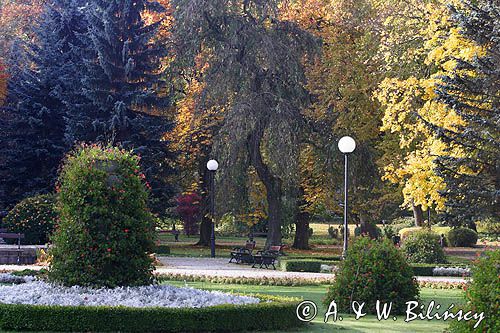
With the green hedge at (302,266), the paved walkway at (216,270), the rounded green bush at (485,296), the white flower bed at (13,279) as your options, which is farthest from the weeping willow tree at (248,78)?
the rounded green bush at (485,296)

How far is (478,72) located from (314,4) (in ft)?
41.4

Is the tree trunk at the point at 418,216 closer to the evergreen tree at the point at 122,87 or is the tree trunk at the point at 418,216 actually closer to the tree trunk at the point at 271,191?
the tree trunk at the point at 271,191

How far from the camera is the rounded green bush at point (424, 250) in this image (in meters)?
26.1

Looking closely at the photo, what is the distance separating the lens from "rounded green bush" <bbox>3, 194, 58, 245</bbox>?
1130 inches

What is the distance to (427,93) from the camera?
86.7ft

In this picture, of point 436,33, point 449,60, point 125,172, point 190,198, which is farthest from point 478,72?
point 190,198

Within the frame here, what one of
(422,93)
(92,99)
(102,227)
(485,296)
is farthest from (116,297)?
(92,99)

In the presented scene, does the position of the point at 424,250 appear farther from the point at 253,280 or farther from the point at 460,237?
the point at 460,237

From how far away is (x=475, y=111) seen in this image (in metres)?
25.2

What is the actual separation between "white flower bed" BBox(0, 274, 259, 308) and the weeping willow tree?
16.7 m

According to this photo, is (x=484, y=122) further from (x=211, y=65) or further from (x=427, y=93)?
(x=211, y=65)

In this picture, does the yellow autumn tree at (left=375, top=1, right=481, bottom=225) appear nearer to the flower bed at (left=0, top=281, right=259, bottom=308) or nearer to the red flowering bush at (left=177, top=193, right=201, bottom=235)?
the red flowering bush at (left=177, top=193, right=201, bottom=235)

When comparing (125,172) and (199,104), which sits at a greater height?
(199,104)

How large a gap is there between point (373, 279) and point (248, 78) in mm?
17532
